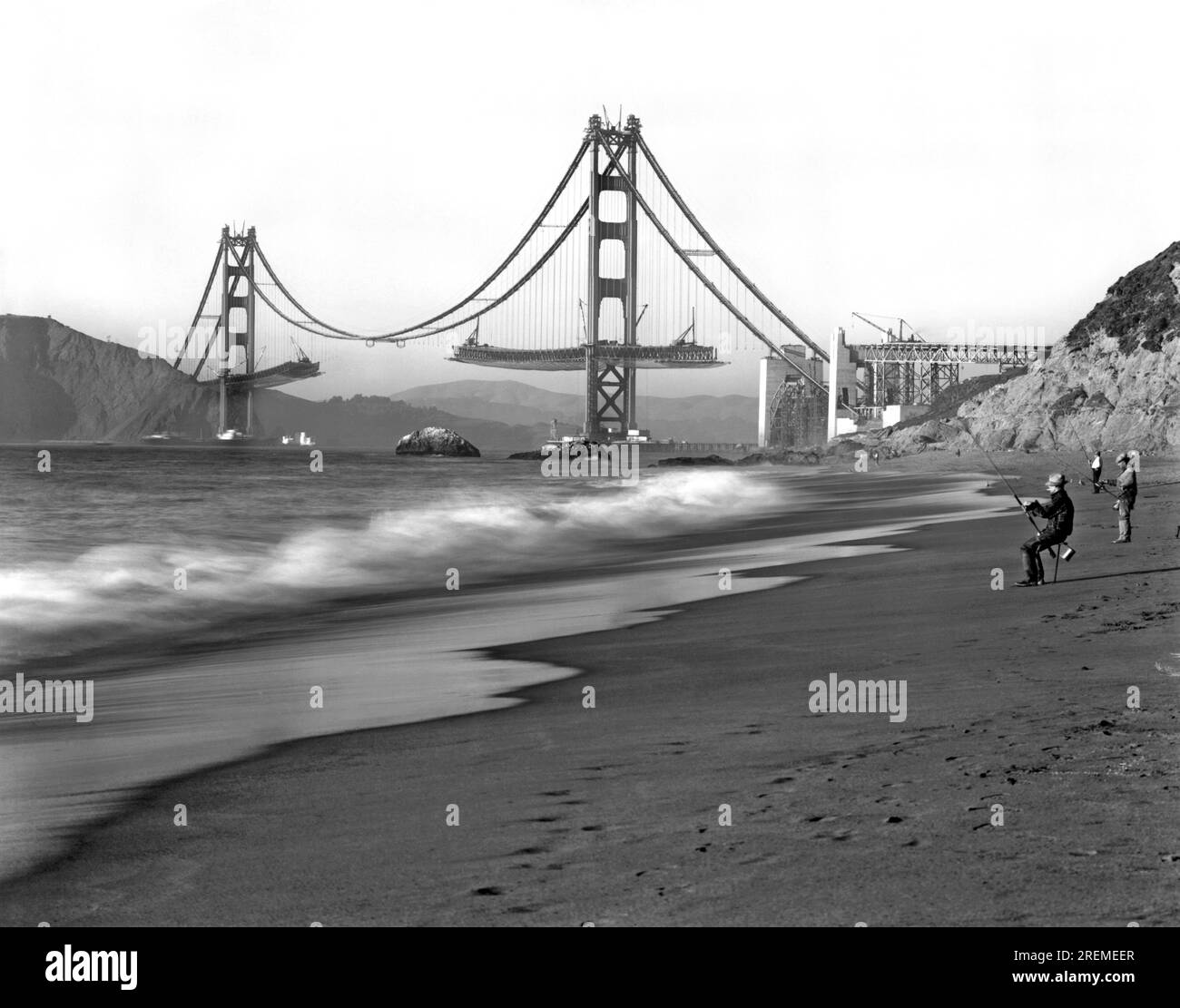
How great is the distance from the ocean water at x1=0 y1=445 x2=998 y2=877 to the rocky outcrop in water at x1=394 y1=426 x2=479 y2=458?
75.9 metres

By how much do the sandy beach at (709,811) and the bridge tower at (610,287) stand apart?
7602cm

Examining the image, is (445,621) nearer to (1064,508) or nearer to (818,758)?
(1064,508)

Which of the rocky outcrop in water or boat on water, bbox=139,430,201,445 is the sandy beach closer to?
the rocky outcrop in water

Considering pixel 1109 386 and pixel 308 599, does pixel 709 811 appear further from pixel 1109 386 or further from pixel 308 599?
pixel 1109 386

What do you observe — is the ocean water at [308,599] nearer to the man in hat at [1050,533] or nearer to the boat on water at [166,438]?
the man in hat at [1050,533]

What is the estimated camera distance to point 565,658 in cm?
938

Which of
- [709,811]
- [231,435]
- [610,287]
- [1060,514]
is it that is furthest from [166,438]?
[709,811]

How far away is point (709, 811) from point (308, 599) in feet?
36.9

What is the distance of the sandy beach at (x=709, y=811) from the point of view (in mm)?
4238

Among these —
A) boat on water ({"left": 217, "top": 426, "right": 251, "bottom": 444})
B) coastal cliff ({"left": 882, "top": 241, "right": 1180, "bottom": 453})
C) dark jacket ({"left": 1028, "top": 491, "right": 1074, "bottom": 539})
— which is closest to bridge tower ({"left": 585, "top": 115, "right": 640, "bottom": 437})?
coastal cliff ({"left": 882, "top": 241, "right": 1180, "bottom": 453})

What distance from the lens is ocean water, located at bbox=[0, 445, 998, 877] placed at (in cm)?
714
